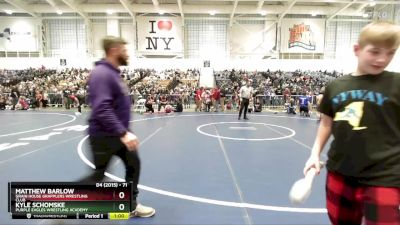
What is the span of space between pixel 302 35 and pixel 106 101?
105 ft

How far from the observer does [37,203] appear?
2816 millimetres

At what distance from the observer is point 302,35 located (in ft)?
104

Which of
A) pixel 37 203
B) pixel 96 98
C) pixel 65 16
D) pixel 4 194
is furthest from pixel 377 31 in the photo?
pixel 65 16

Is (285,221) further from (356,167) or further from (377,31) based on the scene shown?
(377,31)

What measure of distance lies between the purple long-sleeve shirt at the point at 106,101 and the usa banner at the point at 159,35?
2945 centimetres

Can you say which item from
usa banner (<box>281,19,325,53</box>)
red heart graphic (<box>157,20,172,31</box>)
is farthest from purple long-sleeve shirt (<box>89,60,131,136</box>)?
usa banner (<box>281,19,325,53</box>)

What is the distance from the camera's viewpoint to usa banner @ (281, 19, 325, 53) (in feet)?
104

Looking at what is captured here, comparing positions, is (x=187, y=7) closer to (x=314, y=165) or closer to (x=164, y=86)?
(x=164, y=86)

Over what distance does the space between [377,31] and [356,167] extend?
28.1 inches

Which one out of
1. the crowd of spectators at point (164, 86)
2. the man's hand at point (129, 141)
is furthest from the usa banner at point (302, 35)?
the man's hand at point (129, 141)
